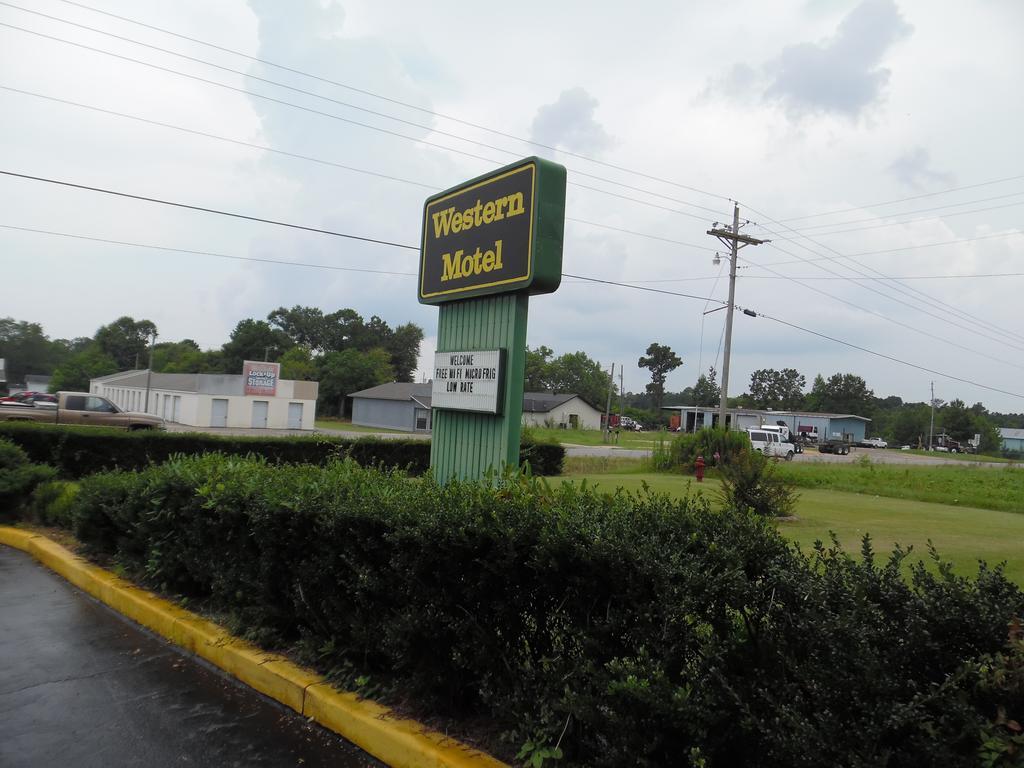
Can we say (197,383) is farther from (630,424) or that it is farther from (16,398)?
(630,424)

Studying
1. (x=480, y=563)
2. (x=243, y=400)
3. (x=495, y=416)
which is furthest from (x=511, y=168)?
(x=243, y=400)

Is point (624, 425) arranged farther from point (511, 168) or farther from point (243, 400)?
point (511, 168)

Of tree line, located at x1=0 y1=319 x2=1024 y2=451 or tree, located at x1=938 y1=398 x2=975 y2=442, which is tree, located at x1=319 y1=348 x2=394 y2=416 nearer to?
tree line, located at x1=0 y1=319 x2=1024 y2=451

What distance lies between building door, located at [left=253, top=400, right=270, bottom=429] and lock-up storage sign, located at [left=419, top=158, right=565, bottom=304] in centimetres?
4892

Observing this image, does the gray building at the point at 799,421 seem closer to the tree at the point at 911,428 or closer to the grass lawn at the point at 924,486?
the tree at the point at 911,428

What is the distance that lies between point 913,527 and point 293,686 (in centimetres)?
1386

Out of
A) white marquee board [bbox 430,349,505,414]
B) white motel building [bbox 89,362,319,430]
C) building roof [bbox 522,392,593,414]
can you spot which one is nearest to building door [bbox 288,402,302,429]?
white motel building [bbox 89,362,319,430]

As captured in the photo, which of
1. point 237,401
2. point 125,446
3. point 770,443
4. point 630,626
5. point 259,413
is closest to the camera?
point 630,626

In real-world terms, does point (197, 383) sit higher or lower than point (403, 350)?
lower

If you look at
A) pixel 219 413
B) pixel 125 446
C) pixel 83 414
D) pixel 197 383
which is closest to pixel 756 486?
pixel 125 446

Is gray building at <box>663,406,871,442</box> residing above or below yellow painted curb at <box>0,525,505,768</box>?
above

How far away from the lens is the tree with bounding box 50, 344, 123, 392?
8231 centimetres

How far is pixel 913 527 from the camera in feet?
48.4

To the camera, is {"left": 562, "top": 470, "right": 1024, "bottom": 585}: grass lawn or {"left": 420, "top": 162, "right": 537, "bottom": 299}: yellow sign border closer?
{"left": 420, "top": 162, "right": 537, "bottom": 299}: yellow sign border
